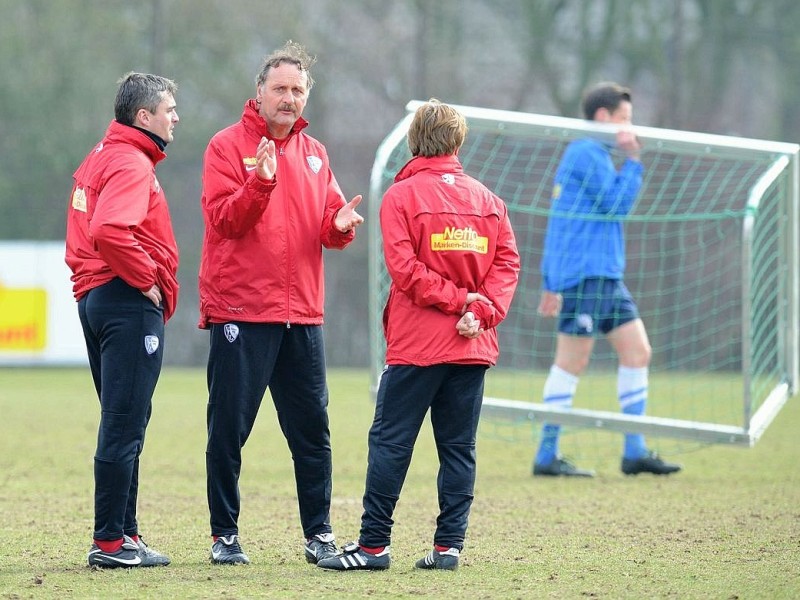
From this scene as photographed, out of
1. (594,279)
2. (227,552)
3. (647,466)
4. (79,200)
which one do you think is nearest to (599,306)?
(594,279)

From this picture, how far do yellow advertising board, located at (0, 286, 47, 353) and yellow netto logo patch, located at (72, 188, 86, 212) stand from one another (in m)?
11.8

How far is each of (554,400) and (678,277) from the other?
8.99 metres

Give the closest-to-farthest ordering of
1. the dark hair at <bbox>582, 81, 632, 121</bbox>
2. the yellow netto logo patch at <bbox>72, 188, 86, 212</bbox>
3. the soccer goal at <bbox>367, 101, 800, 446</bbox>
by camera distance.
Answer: the yellow netto logo patch at <bbox>72, 188, 86, 212</bbox> < the soccer goal at <bbox>367, 101, 800, 446</bbox> < the dark hair at <bbox>582, 81, 632, 121</bbox>

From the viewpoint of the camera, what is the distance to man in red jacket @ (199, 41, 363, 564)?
473cm

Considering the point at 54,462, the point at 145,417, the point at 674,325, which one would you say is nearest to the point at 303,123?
the point at 145,417

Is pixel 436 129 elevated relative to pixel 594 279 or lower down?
elevated

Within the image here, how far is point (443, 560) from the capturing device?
460 cm

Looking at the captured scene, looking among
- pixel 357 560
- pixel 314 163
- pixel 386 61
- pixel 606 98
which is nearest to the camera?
pixel 357 560

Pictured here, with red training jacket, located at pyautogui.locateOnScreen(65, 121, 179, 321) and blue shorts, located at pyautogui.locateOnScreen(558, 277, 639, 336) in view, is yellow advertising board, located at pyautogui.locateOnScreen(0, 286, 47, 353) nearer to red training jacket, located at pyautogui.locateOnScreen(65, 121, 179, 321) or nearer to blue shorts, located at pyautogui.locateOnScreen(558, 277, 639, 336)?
blue shorts, located at pyautogui.locateOnScreen(558, 277, 639, 336)

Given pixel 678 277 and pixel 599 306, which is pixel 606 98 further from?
pixel 678 277

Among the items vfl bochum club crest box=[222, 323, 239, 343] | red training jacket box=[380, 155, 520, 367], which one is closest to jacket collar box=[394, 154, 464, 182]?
red training jacket box=[380, 155, 520, 367]

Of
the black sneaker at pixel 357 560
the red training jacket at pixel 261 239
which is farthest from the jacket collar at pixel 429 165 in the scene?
the black sneaker at pixel 357 560

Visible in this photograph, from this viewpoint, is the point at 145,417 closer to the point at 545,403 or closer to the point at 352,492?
the point at 352,492

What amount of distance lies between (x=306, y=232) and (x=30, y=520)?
1968 millimetres
